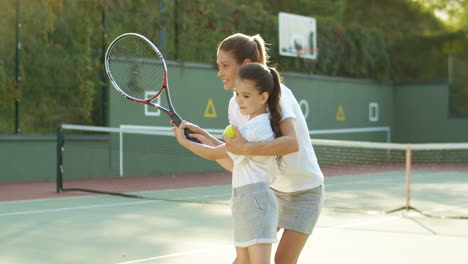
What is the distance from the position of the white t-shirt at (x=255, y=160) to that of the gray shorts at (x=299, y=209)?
251mm

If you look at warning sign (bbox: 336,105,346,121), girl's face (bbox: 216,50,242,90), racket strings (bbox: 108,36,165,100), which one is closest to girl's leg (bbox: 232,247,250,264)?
girl's face (bbox: 216,50,242,90)

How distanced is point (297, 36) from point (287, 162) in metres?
12.8

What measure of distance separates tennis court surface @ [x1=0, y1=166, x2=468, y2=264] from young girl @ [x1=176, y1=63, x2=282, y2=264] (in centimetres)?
198

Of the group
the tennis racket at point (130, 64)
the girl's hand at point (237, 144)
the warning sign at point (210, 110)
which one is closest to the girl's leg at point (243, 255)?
the girl's hand at point (237, 144)

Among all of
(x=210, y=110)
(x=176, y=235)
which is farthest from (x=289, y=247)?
(x=210, y=110)

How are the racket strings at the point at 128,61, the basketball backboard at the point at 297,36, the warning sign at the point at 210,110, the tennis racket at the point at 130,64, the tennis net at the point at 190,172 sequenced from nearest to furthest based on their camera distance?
the tennis racket at the point at 130,64 → the racket strings at the point at 128,61 → the tennis net at the point at 190,172 → the warning sign at the point at 210,110 → the basketball backboard at the point at 297,36

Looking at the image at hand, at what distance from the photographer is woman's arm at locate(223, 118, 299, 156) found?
8.43 feet

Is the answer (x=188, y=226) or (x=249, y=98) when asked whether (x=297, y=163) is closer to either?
(x=249, y=98)

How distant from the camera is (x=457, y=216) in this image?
23.6ft

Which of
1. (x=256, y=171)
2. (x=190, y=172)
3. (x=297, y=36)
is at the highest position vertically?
(x=297, y=36)

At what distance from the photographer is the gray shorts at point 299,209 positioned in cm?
289

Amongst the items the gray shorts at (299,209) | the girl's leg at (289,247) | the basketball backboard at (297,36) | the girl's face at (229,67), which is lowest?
the girl's leg at (289,247)

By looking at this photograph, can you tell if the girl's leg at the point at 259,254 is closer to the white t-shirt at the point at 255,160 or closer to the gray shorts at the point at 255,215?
the gray shorts at the point at 255,215

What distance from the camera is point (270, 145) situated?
2.57m
